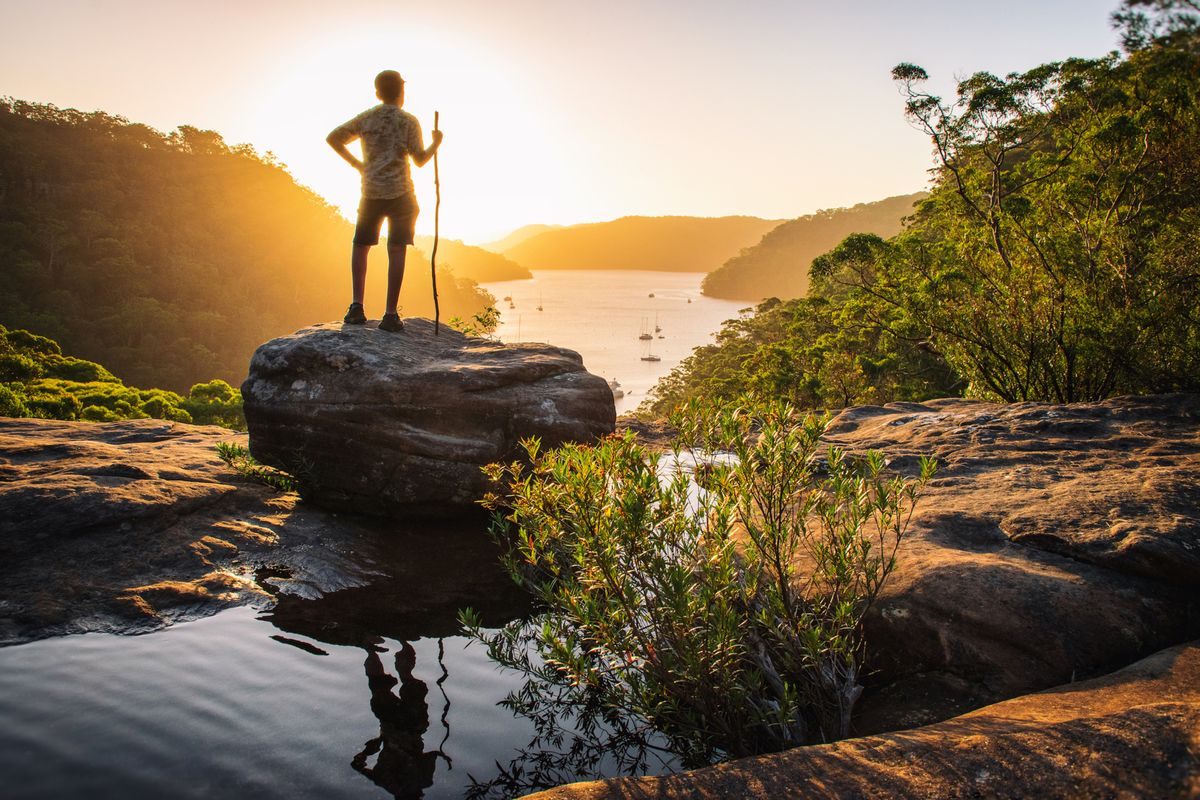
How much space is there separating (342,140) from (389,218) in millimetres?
1088

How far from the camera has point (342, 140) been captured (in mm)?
8164

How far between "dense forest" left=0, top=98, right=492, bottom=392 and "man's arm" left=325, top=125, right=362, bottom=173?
34.4 metres

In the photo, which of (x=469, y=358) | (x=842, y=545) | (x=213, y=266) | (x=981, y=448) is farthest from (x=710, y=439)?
(x=213, y=266)

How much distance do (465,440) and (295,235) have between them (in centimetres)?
9834

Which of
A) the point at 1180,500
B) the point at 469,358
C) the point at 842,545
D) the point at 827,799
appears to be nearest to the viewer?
the point at 827,799

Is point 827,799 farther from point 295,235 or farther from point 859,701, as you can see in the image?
point 295,235

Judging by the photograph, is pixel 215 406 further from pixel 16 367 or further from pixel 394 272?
pixel 394 272

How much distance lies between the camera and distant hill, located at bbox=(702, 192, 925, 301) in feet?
550

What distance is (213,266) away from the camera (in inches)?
2933

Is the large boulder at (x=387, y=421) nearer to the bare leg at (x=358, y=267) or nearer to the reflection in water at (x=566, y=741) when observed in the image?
the bare leg at (x=358, y=267)

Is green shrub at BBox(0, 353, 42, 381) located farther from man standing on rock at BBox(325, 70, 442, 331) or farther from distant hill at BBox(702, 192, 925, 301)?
distant hill at BBox(702, 192, 925, 301)

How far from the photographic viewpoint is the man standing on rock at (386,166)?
8.14 metres

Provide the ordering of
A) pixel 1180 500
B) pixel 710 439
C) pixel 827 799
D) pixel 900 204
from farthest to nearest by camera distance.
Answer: pixel 900 204, pixel 1180 500, pixel 710 439, pixel 827 799

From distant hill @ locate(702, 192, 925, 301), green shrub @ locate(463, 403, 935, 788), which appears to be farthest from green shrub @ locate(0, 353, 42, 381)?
distant hill @ locate(702, 192, 925, 301)
